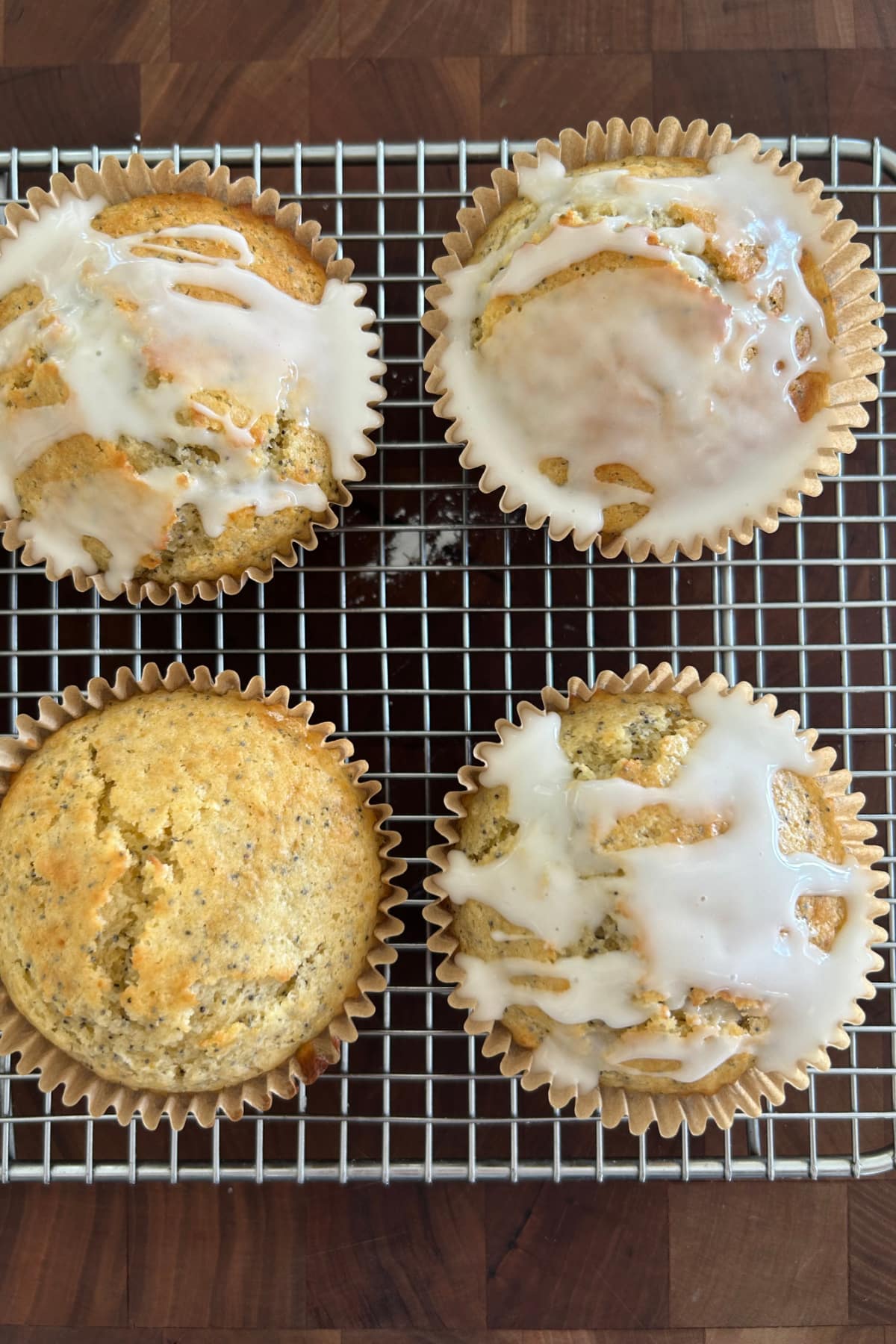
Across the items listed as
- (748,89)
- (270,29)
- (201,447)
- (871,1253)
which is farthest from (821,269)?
(871,1253)

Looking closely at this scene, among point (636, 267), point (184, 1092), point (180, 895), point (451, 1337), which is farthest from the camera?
point (451, 1337)

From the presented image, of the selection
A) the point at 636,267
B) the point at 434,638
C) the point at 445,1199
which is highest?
the point at 636,267

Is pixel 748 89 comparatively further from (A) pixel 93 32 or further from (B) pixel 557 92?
(A) pixel 93 32

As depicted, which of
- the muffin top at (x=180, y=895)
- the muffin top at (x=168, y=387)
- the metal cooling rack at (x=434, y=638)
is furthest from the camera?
the metal cooling rack at (x=434, y=638)

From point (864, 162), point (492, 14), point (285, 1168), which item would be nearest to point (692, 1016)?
point (285, 1168)

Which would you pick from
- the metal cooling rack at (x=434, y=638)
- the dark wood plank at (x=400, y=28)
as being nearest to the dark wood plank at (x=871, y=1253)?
the metal cooling rack at (x=434, y=638)

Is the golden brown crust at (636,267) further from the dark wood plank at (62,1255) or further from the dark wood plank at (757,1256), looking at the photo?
the dark wood plank at (62,1255)
